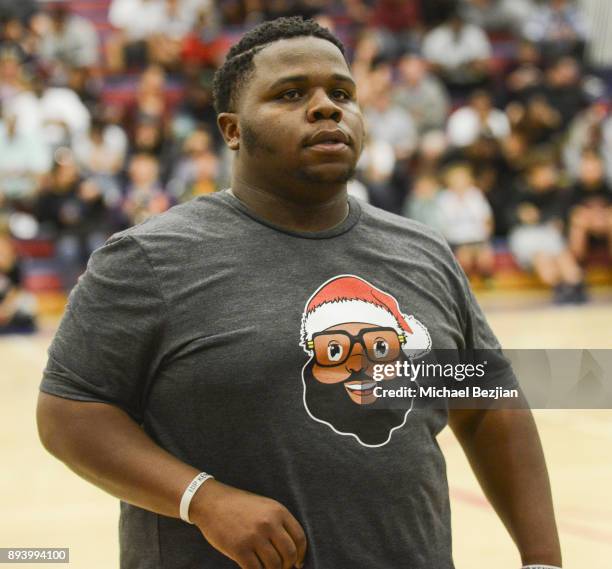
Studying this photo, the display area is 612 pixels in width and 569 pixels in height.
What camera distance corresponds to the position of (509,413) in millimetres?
1771

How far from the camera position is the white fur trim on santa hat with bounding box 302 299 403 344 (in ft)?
5.15

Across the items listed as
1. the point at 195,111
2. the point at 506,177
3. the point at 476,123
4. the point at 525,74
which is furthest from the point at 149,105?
the point at 525,74

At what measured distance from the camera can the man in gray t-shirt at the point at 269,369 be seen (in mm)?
1520

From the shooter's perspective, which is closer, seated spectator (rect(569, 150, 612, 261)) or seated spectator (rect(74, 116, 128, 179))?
seated spectator (rect(74, 116, 128, 179))

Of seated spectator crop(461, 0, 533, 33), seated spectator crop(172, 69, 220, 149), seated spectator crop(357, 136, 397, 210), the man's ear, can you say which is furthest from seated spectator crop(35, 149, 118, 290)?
the man's ear

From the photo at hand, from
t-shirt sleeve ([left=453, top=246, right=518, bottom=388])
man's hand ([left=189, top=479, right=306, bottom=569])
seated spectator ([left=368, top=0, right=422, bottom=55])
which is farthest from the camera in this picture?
seated spectator ([left=368, top=0, right=422, bottom=55])

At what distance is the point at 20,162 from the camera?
9227mm

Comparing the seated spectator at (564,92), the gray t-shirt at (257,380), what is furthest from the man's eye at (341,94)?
the seated spectator at (564,92)

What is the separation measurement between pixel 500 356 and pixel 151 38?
31.4 feet

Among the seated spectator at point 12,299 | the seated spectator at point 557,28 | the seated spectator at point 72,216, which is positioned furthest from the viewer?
the seated spectator at point 557,28

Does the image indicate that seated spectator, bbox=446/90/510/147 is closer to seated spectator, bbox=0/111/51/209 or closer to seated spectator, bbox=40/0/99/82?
seated spectator, bbox=40/0/99/82

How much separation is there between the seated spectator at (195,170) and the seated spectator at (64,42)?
1915 mm

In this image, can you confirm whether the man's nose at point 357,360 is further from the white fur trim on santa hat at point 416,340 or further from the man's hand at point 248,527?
the man's hand at point 248,527

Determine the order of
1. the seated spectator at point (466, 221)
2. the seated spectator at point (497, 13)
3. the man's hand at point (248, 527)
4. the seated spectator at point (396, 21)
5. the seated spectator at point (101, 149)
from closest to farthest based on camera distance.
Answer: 1. the man's hand at point (248, 527)
2. the seated spectator at point (101, 149)
3. the seated spectator at point (466, 221)
4. the seated spectator at point (396, 21)
5. the seated spectator at point (497, 13)
